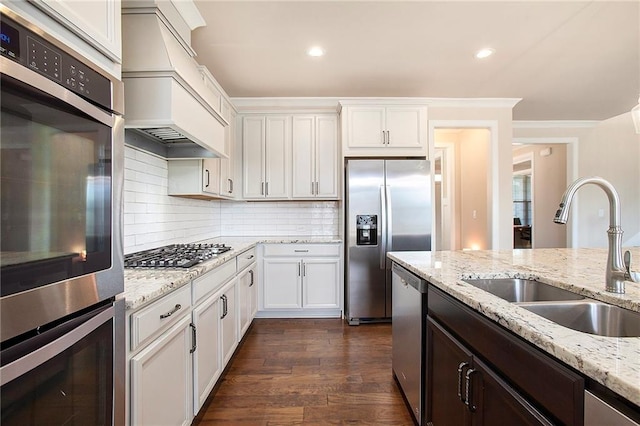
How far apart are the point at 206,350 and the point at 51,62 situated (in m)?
1.56

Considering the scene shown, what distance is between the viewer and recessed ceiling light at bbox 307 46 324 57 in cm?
245

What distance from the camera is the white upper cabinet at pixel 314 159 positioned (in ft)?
11.7

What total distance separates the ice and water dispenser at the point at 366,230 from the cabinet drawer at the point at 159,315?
203cm

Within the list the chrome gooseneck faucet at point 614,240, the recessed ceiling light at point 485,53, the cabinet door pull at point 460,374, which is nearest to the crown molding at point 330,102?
the recessed ceiling light at point 485,53

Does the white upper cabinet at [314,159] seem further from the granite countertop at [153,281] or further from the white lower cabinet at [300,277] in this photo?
the granite countertop at [153,281]

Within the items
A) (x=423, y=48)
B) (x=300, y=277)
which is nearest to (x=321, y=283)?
(x=300, y=277)

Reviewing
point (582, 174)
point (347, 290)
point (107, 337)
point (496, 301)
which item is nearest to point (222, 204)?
point (347, 290)

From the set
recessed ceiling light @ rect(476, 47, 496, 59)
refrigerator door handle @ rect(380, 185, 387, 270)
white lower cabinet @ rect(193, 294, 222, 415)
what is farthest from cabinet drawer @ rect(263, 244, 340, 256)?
recessed ceiling light @ rect(476, 47, 496, 59)

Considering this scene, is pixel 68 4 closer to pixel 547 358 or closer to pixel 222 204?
pixel 547 358

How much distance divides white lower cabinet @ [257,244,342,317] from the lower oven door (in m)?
2.35

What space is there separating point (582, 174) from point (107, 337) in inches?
244

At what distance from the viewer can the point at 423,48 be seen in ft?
8.12

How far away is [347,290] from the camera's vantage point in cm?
334

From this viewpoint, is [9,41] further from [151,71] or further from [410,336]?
[410,336]
